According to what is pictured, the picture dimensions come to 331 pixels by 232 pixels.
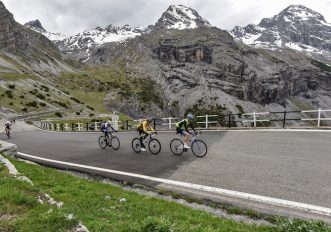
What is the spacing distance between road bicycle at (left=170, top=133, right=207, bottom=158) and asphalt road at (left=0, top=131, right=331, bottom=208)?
312 millimetres

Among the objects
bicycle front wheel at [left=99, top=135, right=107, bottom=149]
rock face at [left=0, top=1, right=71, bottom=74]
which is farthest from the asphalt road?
rock face at [left=0, top=1, right=71, bottom=74]

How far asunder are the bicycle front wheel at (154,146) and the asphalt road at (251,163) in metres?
0.34

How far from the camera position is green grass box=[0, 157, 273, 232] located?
20.3ft

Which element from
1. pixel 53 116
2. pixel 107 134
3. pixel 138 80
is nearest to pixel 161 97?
pixel 138 80

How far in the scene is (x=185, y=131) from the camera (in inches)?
641

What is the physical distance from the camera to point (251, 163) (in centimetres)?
1270

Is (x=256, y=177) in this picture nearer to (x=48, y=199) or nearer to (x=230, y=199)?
(x=230, y=199)

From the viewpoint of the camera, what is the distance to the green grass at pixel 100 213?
6184 millimetres

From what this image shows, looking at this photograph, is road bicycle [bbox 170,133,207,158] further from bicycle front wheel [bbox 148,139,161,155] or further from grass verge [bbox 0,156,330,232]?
grass verge [bbox 0,156,330,232]

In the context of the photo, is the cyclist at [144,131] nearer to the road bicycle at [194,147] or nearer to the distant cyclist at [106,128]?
the road bicycle at [194,147]

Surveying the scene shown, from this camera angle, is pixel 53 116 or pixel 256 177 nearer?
pixel 256 177

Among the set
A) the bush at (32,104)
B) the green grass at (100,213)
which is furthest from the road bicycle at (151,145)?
the bush at (32,104)

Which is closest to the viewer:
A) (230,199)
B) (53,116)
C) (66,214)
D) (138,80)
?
(66,214)

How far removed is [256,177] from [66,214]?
21.1ft
